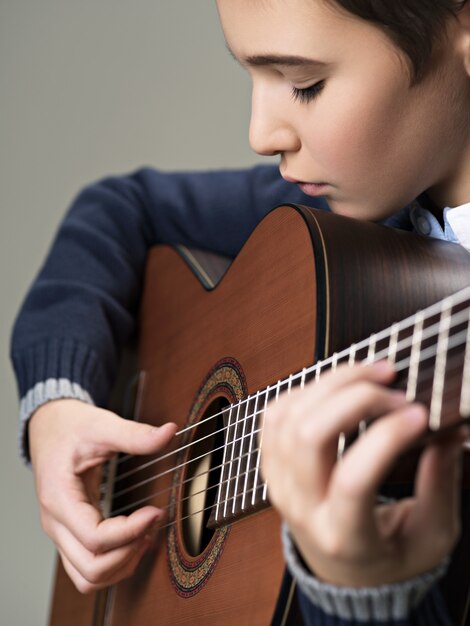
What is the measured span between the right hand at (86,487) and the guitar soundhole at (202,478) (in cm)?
4

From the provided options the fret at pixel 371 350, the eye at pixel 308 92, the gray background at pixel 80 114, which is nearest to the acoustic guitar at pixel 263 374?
the fret at pixel 371 350

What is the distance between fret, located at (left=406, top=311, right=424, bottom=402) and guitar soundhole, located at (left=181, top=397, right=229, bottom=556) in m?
0.29

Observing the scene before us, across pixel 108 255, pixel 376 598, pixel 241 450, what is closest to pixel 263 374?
pixel 241 450

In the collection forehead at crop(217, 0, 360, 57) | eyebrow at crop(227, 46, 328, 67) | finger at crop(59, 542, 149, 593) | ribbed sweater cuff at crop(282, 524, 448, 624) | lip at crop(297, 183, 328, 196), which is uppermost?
forehead at crop(217, 0, 360, 57)

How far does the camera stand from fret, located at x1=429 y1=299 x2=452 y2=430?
1.85ft

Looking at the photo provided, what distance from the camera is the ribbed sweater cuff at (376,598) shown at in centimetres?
61

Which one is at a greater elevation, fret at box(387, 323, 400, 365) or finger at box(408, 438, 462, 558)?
fret at box(387, 323, 400, 365)

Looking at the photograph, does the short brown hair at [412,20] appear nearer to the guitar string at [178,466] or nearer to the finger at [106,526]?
the guitar string at [178,466]

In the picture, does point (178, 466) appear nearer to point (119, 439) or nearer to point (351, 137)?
point (119, 439)

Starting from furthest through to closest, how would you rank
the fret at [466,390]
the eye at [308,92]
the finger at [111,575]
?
the finger at [111,575]
the eye at [308,92]
the fret at [466,390]

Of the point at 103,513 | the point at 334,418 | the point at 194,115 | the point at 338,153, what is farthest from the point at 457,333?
the point at 194,115

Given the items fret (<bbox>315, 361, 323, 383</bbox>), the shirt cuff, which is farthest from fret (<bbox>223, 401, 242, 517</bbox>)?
the shirt cuff

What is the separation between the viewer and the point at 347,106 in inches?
34.7

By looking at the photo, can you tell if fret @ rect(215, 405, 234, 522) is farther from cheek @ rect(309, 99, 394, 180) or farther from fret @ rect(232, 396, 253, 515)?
cheek @ rect(309, 99, 394, 180)
